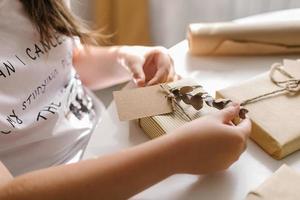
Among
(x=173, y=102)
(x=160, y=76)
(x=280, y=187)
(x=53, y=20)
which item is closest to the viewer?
(x=280, y=187)

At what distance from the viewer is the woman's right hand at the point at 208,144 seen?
52cm

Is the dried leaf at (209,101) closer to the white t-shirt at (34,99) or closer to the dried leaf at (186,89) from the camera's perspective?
the dried leaf at (186,89)

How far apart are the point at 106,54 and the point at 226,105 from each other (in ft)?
1.21

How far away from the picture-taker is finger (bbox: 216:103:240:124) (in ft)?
1.78

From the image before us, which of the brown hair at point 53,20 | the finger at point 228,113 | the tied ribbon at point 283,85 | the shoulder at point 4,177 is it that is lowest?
the shoulder at point 4,177

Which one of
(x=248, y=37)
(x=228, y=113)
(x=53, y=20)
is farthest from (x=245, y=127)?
(x=53, y=20)

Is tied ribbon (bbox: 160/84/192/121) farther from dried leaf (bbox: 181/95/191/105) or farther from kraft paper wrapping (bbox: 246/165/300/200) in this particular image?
kraft paper wrapping (bbox: 246/165/300/200)

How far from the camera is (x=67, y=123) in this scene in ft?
2.61

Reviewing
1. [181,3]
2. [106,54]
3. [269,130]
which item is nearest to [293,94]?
[269,130]

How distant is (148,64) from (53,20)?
0.20m

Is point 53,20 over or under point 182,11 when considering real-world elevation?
over

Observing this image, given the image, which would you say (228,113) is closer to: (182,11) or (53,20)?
(53,20)

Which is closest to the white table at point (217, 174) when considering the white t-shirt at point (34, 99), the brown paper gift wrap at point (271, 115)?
the brown paper gift wrap at point (271, 115)

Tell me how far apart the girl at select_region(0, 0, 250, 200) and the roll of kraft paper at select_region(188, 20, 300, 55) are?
0.08 meters
